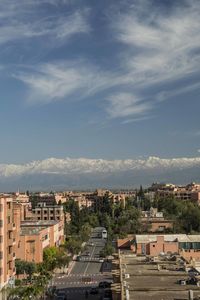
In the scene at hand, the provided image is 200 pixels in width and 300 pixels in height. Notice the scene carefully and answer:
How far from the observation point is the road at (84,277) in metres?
54.9

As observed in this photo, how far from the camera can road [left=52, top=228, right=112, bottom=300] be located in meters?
54.9

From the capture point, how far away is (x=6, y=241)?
5141 centimetres

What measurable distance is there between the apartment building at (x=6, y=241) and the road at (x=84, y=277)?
21.9 ft

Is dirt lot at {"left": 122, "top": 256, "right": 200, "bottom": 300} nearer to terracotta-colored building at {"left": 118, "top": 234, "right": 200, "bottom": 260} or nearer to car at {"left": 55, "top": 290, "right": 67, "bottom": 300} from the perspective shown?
car at {"left": 55, "top": 290, "right": 67, "bottom": 300}

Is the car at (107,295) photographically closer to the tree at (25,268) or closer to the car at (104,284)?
the car at (104,284)

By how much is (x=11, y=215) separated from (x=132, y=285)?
2212 cm

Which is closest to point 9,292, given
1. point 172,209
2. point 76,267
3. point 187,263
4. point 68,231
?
point 187,263

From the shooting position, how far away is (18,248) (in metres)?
64.9

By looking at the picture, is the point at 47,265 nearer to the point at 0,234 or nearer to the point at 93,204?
the point at 0,234

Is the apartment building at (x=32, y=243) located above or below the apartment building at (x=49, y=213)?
below

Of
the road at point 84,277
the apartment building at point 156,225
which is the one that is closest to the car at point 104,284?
the road at point 84,277

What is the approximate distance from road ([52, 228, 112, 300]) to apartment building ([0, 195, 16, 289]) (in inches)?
262

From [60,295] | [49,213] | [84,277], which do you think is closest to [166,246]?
[84,277]

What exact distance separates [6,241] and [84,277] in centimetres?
1682
